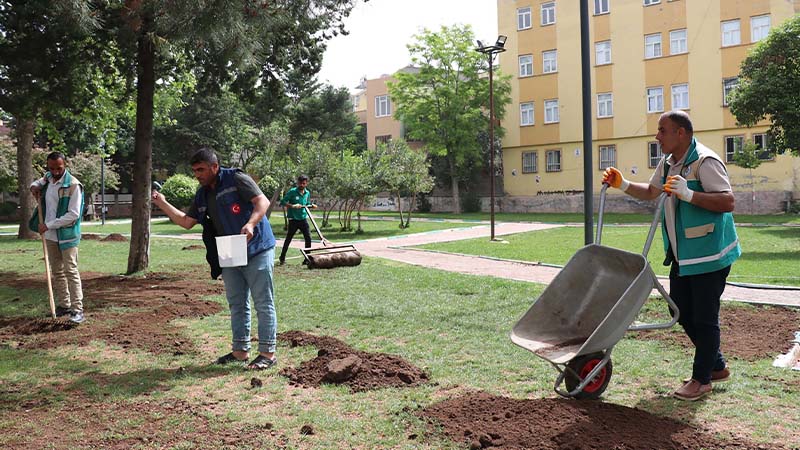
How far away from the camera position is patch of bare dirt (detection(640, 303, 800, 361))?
5727mm

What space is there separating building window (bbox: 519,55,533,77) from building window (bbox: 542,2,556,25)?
2.14 m

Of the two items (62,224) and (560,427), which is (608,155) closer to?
(62,224)

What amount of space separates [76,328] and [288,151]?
38.2 meters

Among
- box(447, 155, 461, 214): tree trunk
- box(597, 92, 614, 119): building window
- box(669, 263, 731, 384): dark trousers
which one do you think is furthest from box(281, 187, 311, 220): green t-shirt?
box(447, 155, 461, 214): tree trunk

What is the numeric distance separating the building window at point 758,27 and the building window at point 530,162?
12563 mm

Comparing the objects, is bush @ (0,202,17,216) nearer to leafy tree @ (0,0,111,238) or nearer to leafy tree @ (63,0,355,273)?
leafy tree @ (63,0,355,273)

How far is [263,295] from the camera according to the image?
5594 mm

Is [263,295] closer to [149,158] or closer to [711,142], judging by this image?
[149,158]

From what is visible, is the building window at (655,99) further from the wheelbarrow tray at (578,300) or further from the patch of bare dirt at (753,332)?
the wheelbarrow tray at (578,300)

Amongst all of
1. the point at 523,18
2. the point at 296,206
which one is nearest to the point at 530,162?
the point at 523,18

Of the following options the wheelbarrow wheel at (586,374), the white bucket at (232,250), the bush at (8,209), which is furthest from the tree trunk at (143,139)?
the bush at (8,209)

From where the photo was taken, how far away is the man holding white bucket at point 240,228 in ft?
18.1

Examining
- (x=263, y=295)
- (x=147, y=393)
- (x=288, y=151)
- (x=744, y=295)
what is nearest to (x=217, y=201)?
(x=263, y=295)

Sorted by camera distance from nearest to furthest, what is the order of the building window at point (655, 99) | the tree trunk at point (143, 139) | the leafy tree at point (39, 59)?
the leafy tree at point (39, 59)
the tree trunk at point (143, 139)
the building window at point (655, 99)
